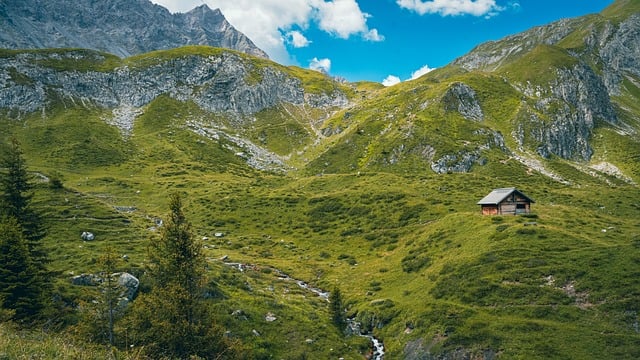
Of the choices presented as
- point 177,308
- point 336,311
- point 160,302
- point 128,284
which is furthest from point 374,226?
point 160,302

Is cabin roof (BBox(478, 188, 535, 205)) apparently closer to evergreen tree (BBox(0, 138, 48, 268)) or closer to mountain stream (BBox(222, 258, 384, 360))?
mountain stream (BBox(222, 258, 384, 360))

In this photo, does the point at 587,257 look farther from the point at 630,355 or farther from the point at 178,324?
the point at 178,324

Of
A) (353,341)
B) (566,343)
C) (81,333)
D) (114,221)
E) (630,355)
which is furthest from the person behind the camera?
(114,221)

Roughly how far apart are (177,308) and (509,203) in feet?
209

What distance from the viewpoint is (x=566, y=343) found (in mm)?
42062

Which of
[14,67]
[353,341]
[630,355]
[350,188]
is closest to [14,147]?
[353,341]

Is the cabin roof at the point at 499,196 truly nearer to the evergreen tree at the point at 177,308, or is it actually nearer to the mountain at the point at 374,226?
the mountain at the point at 374,226

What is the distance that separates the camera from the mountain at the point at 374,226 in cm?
4797

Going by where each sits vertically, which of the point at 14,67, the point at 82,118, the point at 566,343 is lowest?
the point at 566,343

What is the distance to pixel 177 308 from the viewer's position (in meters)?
36.8

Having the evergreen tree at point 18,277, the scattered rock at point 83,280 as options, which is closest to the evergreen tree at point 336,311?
the scattered rock at point 83,280

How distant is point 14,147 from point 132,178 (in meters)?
98.4

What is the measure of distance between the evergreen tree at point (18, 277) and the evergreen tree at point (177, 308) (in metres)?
9.01

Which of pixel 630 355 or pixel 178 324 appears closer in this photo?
pixel 178 324
